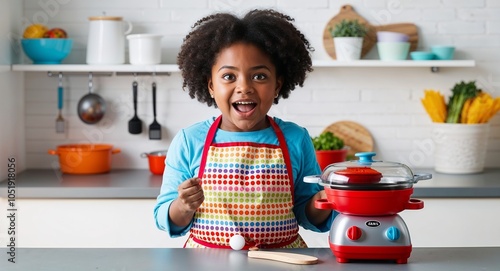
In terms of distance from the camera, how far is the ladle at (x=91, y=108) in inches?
162

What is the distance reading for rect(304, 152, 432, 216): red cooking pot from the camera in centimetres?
186

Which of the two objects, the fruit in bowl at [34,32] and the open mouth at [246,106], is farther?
the fruit in bowl at [34,32]

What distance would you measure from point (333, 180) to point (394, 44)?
7.20 ft

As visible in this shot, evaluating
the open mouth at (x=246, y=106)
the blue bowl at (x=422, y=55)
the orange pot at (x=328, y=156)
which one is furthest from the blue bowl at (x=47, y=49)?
the open mouth at (x=246, y=106)

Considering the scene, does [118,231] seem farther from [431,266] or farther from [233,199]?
[431,266]

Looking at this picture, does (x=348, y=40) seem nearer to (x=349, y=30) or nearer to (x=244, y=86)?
(x=349, y=30)

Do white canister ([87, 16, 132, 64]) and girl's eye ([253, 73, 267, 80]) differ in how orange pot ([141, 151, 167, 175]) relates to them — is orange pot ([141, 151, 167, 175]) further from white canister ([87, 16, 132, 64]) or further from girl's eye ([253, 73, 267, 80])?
girl's eye ([253, 73, 267, 80])

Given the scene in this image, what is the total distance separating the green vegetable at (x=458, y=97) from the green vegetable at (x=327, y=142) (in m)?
0.58

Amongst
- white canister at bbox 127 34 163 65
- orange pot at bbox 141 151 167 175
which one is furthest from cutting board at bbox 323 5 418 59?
orange pot at bbox 141 151 167 175

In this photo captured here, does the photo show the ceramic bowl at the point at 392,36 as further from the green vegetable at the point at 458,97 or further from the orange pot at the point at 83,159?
the orange pot at the point at 83,159

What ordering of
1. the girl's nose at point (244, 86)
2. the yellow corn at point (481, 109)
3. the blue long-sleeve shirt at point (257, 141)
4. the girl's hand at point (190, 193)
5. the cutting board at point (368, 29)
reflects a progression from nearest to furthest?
1. the girl's hand at point (190, 193)
2. the girl's nose at point (244, 86)
3. the blue long-sleeve shirt at point (257, 141)
4. the yellow corn at point (481, 109)
5. the cutting board at point (368, 29)

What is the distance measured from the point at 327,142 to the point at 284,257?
6.42ft

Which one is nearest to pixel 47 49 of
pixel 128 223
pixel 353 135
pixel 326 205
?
pixel 128 223

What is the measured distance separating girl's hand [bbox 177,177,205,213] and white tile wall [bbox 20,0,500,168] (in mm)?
2153
